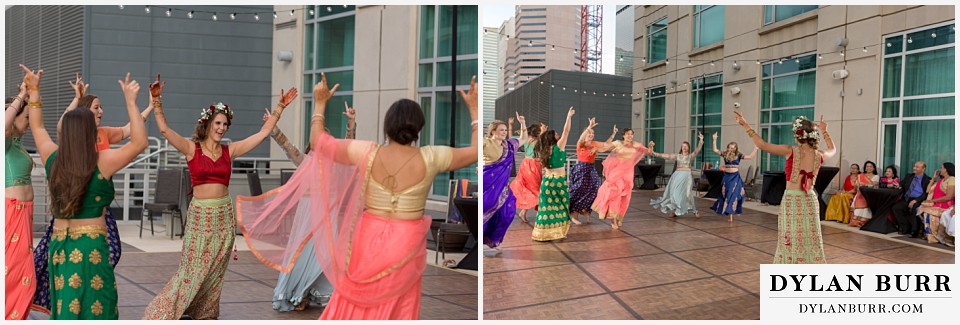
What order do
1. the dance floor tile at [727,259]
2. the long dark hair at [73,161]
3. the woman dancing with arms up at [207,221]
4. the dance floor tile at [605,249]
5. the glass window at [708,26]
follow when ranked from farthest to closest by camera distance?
the glass window at [708,26]
the dance floor tile at [605,249]
the dance floor tile at [727,259]
the woman dancing with arms up at [207,221]
the long dark hair at [73,161]

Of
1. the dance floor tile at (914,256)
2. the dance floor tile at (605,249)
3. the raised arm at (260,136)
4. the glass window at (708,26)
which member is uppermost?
the glass window at (708,26)

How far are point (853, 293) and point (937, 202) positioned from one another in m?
3.66

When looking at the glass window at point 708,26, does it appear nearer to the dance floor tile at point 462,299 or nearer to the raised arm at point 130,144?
the dance floor tile at point 462,299

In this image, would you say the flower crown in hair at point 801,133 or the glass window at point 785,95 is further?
the glass window at point 785,95

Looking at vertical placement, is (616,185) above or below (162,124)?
below

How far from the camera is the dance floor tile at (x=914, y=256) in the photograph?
6113mm

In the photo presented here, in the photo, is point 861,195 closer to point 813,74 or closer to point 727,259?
point 813,74

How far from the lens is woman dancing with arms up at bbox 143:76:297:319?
3.71 m

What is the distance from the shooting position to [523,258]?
605cm

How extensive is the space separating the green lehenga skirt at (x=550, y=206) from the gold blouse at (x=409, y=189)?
4082 mm

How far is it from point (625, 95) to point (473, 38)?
2.11 meters

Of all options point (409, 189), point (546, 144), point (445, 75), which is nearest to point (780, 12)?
point (546, 144)

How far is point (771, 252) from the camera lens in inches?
254

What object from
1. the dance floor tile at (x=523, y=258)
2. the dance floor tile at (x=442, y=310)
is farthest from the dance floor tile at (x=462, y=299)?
the dance floor tile at (x=523, y=258)
